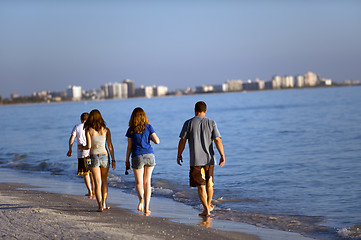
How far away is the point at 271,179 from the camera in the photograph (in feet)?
47.4

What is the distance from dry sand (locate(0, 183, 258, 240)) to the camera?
22.1 feet

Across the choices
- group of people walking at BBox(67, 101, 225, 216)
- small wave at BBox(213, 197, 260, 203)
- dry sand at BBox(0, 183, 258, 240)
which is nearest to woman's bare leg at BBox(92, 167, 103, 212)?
group of people walking at BBox(67, 101, 225, 216)

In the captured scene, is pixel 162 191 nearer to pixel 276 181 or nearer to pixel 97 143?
pixel 276 181

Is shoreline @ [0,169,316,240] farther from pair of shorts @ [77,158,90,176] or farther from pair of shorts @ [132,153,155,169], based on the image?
pair of shorts @ [132,153,155,169]

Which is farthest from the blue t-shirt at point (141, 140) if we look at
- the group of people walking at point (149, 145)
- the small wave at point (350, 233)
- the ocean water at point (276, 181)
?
the small wave at point (350, 233)

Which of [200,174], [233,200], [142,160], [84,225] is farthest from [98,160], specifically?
[233,200]

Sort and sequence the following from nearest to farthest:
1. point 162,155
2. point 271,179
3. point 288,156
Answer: point 271,179
point 288,156
point 162,155

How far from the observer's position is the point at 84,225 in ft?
23.9

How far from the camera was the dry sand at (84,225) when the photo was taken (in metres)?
6.74

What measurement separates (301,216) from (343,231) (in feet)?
5.07

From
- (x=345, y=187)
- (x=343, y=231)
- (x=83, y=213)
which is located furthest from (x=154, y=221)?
Answer: (x=345, y=187)

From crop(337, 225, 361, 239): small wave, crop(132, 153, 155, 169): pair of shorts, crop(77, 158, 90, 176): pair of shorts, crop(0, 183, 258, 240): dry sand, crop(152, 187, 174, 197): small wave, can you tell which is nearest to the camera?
crop(0, 183, 258, 240): dry sand

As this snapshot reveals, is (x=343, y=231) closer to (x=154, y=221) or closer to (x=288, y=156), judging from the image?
(x=154, y=221)

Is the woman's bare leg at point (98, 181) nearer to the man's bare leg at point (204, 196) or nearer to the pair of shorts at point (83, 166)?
the pair of shorts at point (83, 166)
